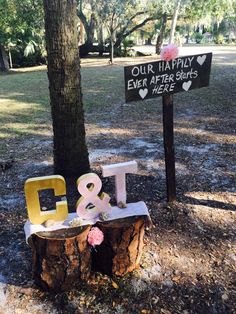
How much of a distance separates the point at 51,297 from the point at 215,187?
205 cm

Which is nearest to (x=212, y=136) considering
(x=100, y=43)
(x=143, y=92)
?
(x=143, y=92)

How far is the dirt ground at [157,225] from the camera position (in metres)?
2.05

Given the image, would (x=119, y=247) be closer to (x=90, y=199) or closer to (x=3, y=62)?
(x=90, y=199)

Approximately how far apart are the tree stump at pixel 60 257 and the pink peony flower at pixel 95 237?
29 mm

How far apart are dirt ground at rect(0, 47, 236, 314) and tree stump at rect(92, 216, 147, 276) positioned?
78 millimetres

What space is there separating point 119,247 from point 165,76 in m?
1.34

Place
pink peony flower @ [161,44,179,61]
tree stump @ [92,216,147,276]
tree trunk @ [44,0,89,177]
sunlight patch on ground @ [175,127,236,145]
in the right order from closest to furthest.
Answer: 1. tree stump @ [92,216,147,276]
2. pink peony flower @ [161,44,179,61]
3. tree trunk @ [44,0,89,177]
4. sunlight patch on ground @ [175,127,236,145]

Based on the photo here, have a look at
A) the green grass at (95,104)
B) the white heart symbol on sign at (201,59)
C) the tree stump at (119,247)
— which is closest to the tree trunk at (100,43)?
the green grass at (95,104)

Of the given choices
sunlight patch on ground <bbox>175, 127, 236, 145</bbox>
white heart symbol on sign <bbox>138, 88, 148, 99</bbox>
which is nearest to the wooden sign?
white heart symbol on sign <bbox>138, 88, 148, 99</bbox>

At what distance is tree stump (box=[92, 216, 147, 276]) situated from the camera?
2.10 metres

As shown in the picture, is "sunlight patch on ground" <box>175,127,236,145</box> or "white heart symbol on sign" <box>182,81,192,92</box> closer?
"white heart symbol on sign" <box>182,81,192,92</box>

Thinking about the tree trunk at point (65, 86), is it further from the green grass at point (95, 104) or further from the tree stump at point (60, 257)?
the green grass at point (95, 104)

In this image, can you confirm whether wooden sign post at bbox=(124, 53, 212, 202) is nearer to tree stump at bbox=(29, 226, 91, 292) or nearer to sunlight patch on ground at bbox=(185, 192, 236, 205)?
sunlight patch on ground at bbox=(185, 192, 236, 205)

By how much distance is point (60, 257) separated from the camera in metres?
2.00
